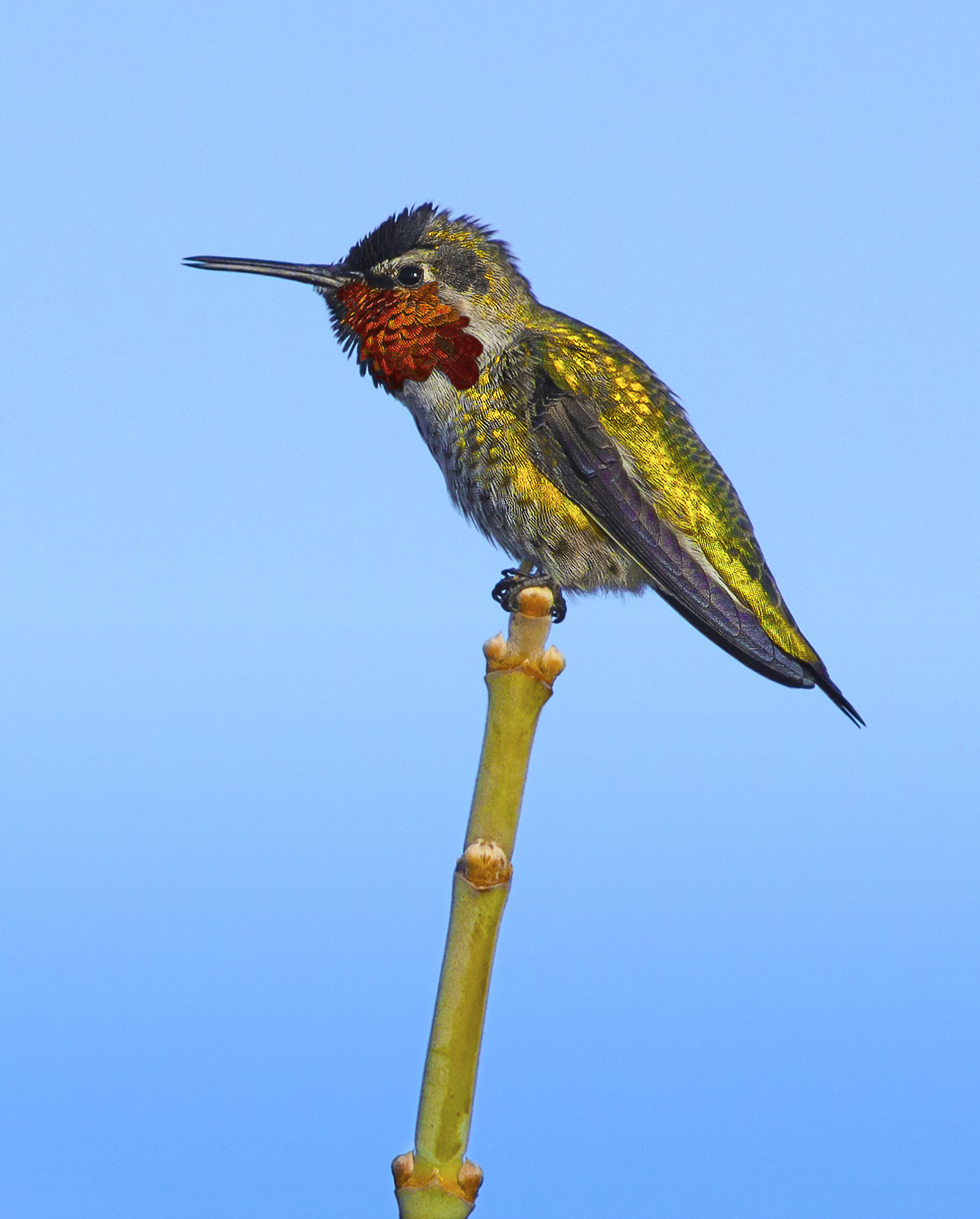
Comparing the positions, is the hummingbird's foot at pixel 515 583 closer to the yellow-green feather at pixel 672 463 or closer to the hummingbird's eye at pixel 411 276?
the yellow-green feather at pixel 672 463

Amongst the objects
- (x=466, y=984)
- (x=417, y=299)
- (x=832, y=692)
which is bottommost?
(x=466, y=984)

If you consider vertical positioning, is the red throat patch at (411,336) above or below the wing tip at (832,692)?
above

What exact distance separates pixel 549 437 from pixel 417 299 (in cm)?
55

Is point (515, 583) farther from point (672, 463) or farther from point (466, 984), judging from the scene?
point (466, 984)

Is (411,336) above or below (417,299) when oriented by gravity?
below

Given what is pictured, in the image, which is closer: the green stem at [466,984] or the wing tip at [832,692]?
the green stem at [466,984]

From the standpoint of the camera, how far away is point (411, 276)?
3455 millimetres

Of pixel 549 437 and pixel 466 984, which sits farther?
pixel 549 437

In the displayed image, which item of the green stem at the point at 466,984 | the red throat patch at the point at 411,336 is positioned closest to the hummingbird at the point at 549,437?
the red throat patch at the point at 411,336

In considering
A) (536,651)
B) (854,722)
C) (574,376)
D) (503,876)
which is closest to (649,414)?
(574,376)

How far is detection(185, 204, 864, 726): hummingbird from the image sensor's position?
10.5 ft

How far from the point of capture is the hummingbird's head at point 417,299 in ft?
11.1

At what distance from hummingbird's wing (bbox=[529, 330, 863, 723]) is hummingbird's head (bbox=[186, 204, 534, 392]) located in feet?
0.68

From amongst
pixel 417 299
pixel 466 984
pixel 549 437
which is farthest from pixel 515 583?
pixel 466 984
